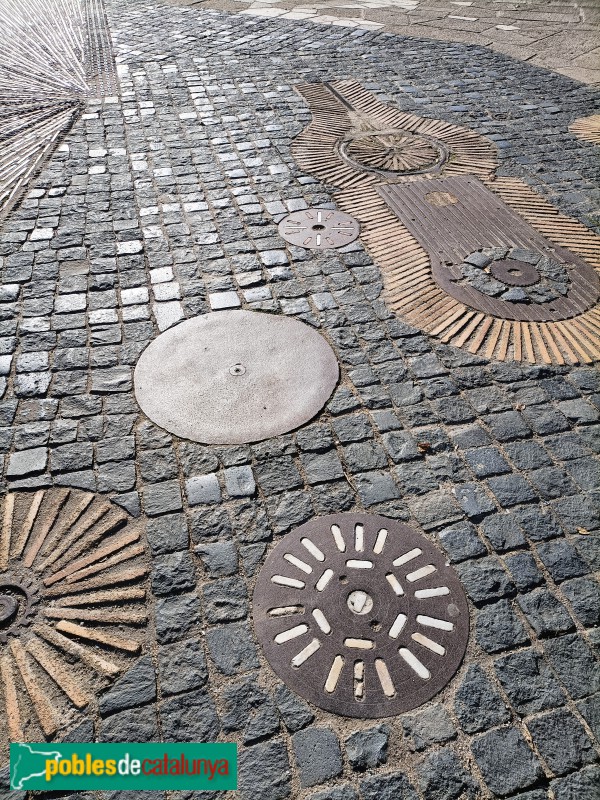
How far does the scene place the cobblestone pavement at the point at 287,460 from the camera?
2744 millimetres

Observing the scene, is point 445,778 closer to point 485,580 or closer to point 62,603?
point 485,580

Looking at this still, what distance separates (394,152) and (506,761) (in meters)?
6.12

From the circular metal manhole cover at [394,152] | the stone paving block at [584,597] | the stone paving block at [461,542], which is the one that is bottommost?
the stone paving block at [584,597]

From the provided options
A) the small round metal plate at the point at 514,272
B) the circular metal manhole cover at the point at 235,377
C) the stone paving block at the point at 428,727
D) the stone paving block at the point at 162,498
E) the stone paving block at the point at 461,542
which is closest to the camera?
the stone paving block at the point at 428,727

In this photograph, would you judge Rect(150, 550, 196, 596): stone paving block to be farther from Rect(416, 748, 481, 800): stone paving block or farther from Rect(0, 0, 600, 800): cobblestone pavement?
Rect(416, 748, 481, 800): stone paving block

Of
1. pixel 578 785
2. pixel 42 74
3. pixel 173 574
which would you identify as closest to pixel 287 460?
pixel 173 574

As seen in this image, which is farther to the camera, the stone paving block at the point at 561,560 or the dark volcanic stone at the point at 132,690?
the stone paving block at the point at 561,560

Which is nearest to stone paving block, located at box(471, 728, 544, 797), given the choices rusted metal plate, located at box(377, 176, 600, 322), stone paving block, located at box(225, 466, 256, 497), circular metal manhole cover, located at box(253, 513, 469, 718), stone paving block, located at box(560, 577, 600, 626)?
circular metal manhole cover, located at box(253, 513, 469, 718)

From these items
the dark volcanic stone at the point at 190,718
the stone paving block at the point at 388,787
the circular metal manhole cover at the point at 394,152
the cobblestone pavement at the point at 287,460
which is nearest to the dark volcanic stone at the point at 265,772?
the cobblestone pavement at the point at 287,460

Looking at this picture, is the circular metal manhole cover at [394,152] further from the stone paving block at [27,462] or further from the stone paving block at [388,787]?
the stone paving block at [388,787]

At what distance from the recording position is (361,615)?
10.2 ft

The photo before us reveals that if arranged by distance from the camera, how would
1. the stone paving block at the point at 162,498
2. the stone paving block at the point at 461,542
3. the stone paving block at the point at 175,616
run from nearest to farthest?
the stone paving block at the point at 175,616, the stone paving block at the point at 461,542, the stone paving block at the point at 162,498

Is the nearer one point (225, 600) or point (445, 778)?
point (445, 778)

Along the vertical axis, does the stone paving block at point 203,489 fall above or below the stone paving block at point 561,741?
above
